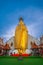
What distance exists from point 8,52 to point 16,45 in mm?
471

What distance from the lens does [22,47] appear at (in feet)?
24.2

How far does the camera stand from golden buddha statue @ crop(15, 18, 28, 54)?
737 centimetres

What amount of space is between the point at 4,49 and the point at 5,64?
144cm

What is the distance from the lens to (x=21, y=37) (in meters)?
7.49

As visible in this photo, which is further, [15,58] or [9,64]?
[15,58]

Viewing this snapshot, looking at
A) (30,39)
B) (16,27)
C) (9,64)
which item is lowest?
(9,64)

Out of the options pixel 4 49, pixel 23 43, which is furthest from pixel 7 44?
pixel 23 43

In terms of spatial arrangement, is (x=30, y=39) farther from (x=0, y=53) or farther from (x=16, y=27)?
(x=0, y=53)

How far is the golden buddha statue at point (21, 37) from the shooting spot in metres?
7.37

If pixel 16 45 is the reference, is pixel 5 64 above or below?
below

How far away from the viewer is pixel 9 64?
6027 millimetres

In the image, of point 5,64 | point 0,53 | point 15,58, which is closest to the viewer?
point 5,64

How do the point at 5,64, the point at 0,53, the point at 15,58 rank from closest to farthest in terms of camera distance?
the point at 5,64
the point at 15,58
the point at 0,53

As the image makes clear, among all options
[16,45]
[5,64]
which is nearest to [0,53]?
[16,45]
